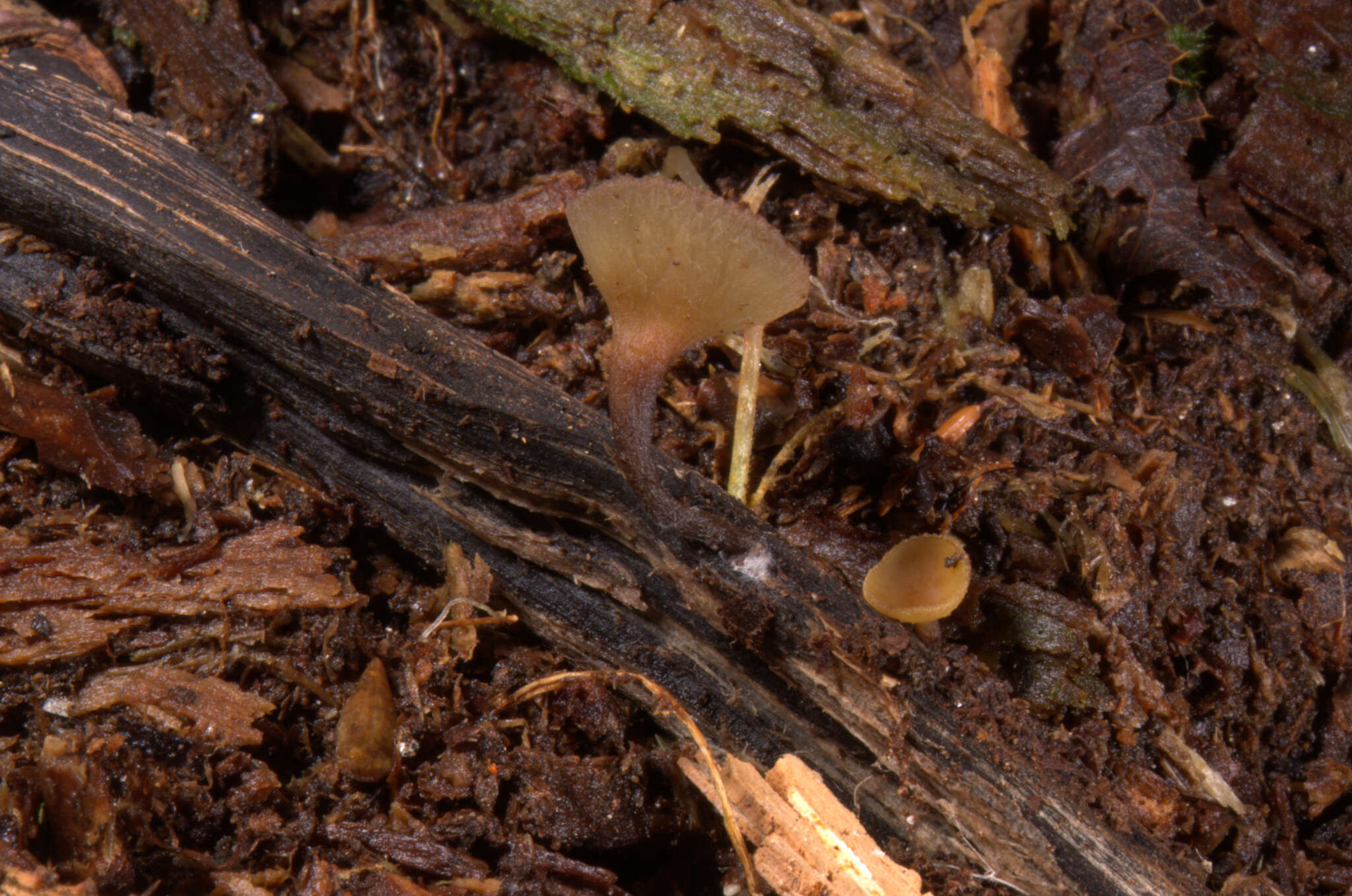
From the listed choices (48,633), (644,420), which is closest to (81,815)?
(48,633)

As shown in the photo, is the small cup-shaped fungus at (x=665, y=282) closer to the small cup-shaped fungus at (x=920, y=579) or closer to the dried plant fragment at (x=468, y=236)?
the small cup-shaped fungus at (x=920, y=579)

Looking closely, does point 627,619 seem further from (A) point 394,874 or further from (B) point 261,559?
(B) point 261,559

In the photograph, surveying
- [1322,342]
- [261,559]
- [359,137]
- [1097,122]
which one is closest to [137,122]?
[359,137]

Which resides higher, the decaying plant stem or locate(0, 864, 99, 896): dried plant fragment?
the decaying plant stem

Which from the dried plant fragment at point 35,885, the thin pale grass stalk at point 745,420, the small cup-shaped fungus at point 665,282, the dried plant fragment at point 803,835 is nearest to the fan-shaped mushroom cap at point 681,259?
the small cup-shaped fungus at point 665,282

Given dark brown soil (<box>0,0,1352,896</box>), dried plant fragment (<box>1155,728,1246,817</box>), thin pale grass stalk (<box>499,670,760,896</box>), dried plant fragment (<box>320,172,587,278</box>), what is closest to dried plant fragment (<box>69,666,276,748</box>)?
dark brown soil (<box>0,0,1352,896</box>)

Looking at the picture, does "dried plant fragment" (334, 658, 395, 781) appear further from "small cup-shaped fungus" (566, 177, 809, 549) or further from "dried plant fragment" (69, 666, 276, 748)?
"small cup-shaped fungus" (566, 177, 809, 549)
